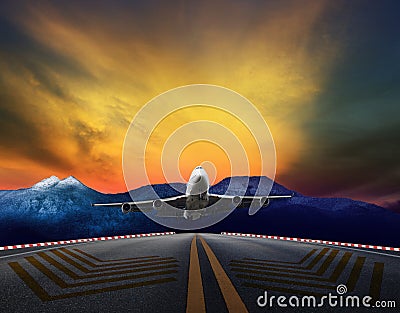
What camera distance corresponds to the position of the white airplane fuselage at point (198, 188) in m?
24.5

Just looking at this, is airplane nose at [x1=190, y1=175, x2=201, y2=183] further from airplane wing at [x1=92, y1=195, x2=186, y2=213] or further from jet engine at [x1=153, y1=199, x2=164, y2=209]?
jet engine at [x1=153, y1=199, x2=164, y2=209]

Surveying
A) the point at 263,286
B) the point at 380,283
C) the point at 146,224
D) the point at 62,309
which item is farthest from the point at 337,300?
the point at 146,224

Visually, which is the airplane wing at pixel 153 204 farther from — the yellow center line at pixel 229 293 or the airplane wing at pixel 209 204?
the yellow center line at pixel 229 293

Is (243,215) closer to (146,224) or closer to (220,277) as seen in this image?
(146,224)

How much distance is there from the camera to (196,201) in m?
26.5

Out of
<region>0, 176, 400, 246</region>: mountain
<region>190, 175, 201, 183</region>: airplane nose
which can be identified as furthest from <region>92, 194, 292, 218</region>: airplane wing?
<region>0, 176, 400, 246</region>: mountain

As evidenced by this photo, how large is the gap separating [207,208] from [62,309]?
2614 centimetres

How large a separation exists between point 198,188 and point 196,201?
2.42 m

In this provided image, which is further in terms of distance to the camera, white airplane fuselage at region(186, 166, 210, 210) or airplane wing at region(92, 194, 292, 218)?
airplane wing at region(92, 194, 292, 218)

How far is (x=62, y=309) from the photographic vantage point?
11.1ft

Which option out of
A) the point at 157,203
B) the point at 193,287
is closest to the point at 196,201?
the point at 157,203

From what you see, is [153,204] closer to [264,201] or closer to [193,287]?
[264,201]

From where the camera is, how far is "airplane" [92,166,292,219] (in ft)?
81.7

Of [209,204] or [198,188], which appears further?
[209,204]
